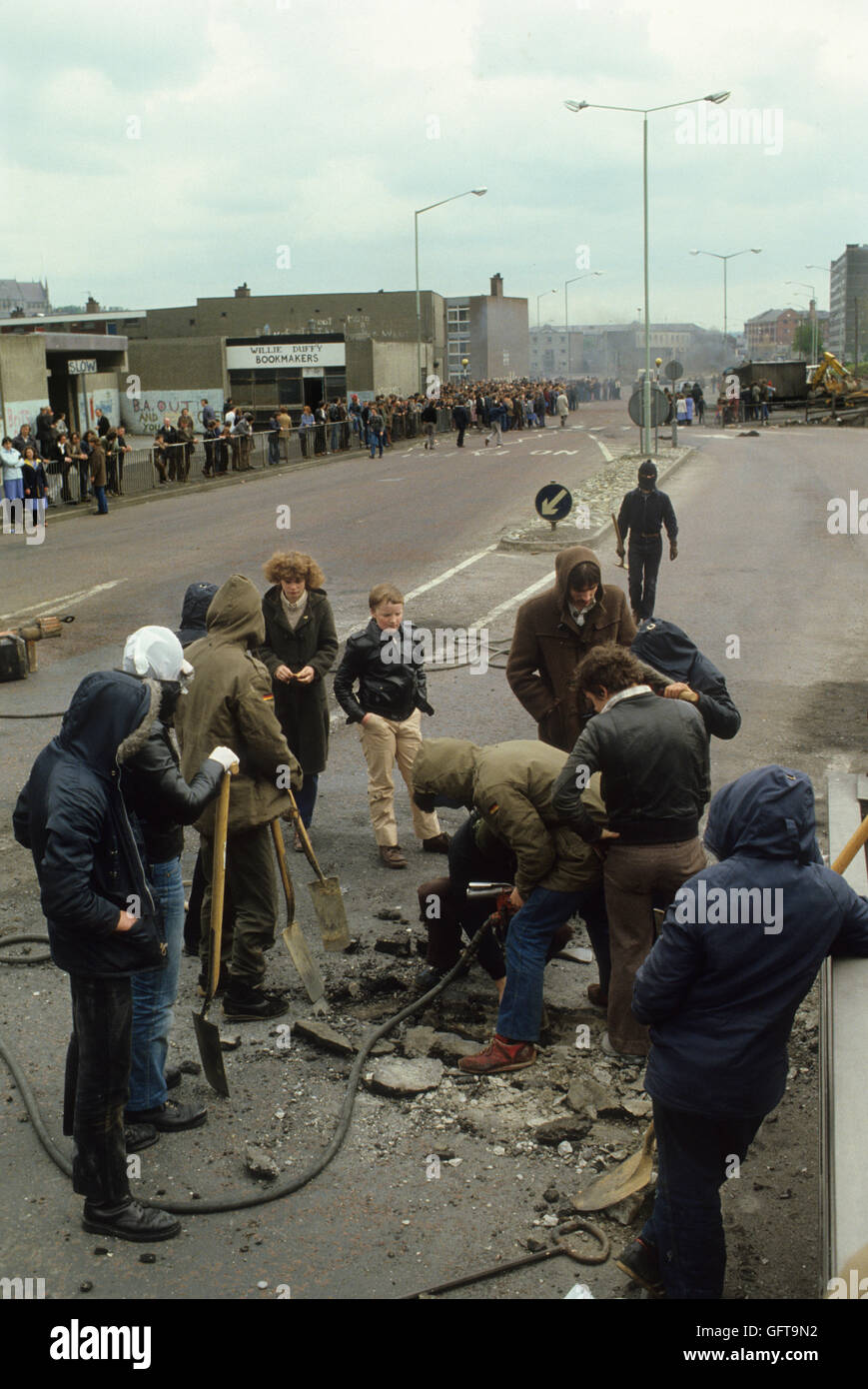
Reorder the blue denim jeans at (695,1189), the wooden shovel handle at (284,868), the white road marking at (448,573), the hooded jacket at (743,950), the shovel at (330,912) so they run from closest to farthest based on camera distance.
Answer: the hooded jacket at (743,950), the blue denim jeans at (695,1189), the wooden shovel handle at (284,868), the shovel at (330,912), the white road marking at (448,573)

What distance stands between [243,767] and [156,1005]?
51.6 inches

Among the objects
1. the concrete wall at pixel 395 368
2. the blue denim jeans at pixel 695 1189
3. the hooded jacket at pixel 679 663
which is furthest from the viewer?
the concrete wall at pixel 395 368

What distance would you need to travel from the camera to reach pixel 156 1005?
15.2 feet

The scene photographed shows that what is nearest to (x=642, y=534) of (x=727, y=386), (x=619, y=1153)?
(x=619, y=1153)

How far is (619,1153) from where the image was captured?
4605 mm

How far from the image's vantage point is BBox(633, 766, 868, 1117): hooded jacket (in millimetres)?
3422

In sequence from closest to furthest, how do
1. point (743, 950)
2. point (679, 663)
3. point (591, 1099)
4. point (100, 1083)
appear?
point (743, 950)
point (100, 1083)
point (591, 1099)
point (679, 663)

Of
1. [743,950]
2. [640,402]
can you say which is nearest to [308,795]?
[743,950]

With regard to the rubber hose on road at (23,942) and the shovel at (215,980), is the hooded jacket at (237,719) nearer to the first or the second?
the shovel at (215,980)

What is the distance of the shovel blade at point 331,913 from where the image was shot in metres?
6.14

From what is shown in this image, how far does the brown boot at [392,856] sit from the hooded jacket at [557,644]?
1173mm

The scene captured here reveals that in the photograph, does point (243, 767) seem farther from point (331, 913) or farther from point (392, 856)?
point (392, 856)

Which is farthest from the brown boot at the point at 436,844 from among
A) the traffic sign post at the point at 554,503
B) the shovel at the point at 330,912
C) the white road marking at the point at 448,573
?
the traffic sign post at the point at 554,503
